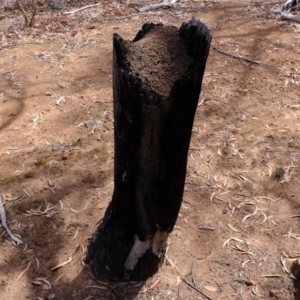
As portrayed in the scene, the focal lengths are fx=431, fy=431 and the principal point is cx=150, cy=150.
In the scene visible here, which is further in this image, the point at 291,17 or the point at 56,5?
the point at 56,5

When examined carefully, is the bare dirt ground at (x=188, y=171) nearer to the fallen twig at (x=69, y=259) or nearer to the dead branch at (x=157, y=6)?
the fallen twig at (x=69, y=259)

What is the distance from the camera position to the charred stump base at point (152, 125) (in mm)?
1606

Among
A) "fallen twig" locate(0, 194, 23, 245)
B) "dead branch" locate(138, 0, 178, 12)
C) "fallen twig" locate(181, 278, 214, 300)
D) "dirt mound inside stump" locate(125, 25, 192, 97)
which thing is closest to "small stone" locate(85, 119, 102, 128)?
"fallen twig" locate(0, 194, 23, 245)

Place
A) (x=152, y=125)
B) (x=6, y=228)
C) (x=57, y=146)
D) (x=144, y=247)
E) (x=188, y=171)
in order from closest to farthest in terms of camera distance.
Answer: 1. (x=152, y=125)
2. (x=144, y=247)
3. (x=6, y=228)
4. (x=188, y=171)
5. (x=57, y=146)

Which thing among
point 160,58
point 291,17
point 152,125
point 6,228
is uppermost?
point 160,58

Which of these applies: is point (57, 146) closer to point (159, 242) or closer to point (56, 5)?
point (159, 242)

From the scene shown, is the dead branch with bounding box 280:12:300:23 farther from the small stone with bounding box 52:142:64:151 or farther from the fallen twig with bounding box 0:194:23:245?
the fallen twig with bounding box 0:194:23:245

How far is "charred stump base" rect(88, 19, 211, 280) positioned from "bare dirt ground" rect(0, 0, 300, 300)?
0.39 meters

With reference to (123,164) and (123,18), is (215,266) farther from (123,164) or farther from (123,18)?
(123,18)

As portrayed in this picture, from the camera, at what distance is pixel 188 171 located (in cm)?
296

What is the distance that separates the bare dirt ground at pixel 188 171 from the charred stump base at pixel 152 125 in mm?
387

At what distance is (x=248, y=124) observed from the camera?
3.45 meters

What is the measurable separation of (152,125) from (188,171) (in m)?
1.35

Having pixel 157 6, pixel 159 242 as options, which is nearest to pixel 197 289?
pixel 159 242
